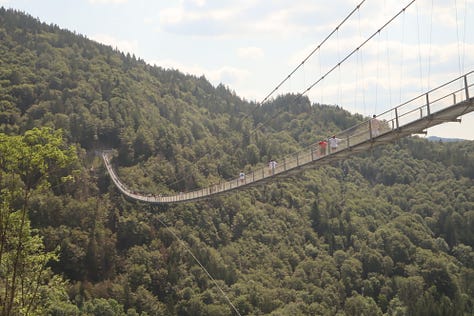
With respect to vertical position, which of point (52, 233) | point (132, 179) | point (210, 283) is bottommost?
point (210, 283)

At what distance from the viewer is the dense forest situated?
165ft

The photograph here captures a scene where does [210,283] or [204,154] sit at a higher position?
[204,154]

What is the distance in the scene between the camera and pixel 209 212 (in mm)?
63125

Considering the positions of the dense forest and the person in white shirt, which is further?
the dense forest

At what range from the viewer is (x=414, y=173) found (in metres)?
96.9

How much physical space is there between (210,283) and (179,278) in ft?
10.2

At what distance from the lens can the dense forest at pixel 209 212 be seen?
50.2m

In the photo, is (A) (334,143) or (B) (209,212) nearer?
(A) (334,143)

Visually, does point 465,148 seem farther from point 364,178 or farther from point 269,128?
point 269,128

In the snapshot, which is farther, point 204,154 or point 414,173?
point 414,173

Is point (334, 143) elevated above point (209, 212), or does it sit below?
below

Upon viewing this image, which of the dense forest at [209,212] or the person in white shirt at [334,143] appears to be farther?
the dense forest at [209,212]

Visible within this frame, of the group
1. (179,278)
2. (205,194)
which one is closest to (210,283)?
(179,278)

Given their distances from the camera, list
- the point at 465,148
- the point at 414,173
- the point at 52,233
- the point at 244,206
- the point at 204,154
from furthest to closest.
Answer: the point at 465,148 < the point at 414,173 < the point at 204,154 < the point at 244,206 < the point at 52,233
